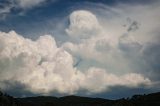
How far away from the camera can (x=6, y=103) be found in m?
175

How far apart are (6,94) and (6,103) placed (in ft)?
61.2

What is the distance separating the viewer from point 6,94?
19288cm

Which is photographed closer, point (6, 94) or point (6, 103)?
point (6, 103)
